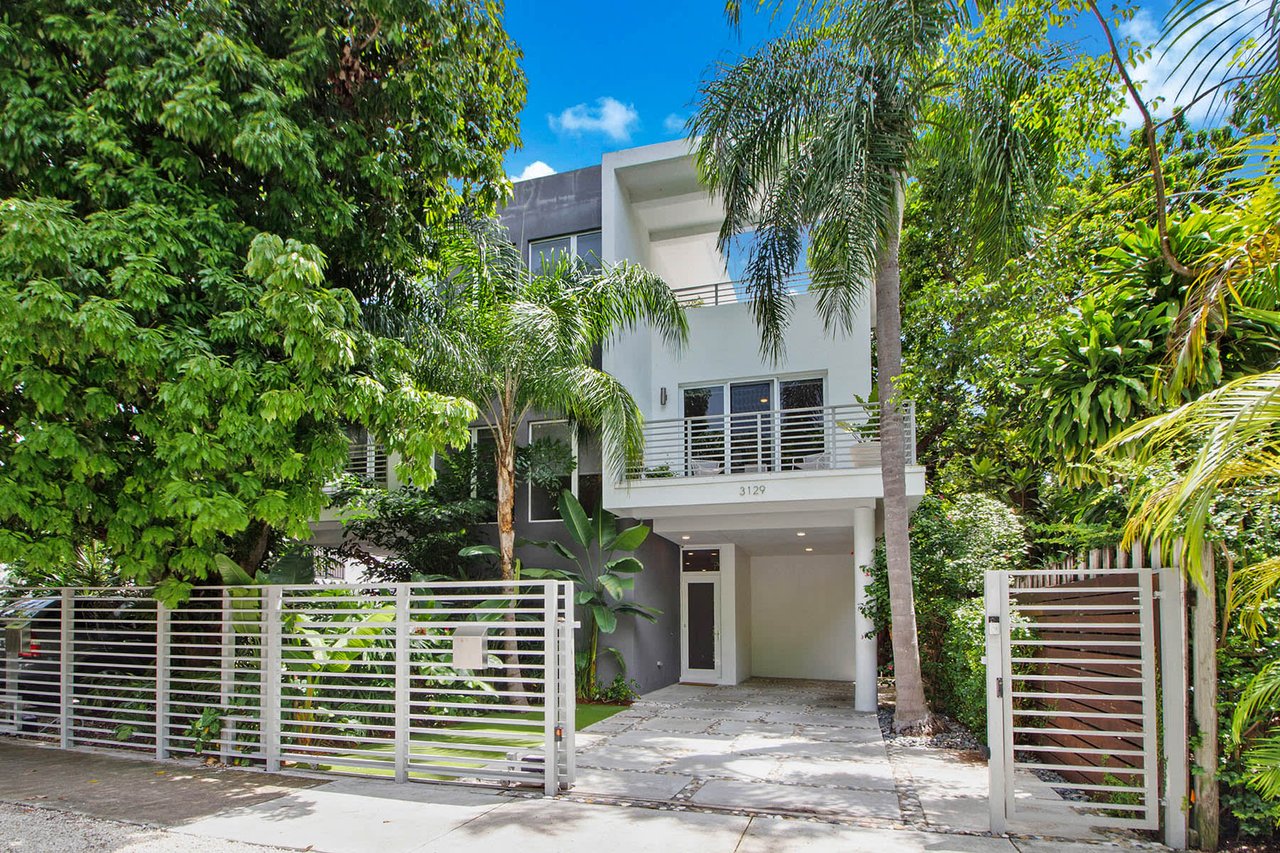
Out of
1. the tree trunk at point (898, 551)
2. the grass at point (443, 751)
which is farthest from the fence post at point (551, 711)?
the tree trunk at point (898, 551)

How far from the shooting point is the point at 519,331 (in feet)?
37.0

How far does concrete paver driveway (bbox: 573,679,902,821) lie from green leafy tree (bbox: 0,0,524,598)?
392 centimetres

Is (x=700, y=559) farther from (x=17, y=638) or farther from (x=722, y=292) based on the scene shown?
(x=17, y=638)

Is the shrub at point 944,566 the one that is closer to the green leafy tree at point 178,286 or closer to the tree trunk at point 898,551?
the tree trunk at point 898,551

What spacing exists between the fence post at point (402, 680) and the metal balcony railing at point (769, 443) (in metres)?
6.23

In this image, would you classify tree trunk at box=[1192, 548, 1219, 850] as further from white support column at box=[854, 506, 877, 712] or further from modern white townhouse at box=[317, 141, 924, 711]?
white support column at box=[854, 506, 877, 712]

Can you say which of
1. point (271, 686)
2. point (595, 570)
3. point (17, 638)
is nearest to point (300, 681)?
point (271, 686)

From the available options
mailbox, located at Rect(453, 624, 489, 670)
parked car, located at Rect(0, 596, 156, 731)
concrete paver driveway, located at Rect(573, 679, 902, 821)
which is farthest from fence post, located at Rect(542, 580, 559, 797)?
parked car, located at Rect(0, 596, 156, 731)

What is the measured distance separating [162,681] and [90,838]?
2873 millimetres

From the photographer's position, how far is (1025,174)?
30.1ft

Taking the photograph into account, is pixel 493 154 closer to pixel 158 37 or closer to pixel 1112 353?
pixel 158 37

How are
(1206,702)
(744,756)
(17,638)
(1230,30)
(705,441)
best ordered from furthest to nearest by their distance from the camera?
(705,441), (17,638), (744,756), (1206,702), (1230,30)

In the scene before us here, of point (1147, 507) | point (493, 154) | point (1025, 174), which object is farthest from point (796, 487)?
point (1147, 507)

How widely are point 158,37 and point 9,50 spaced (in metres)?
1.21
